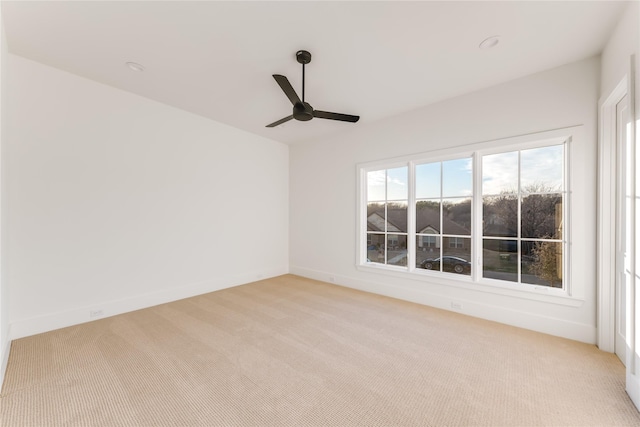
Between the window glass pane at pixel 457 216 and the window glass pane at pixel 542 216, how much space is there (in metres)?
0.58

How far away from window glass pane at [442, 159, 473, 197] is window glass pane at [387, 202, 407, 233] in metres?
0.67

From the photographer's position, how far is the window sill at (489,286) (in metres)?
2.70

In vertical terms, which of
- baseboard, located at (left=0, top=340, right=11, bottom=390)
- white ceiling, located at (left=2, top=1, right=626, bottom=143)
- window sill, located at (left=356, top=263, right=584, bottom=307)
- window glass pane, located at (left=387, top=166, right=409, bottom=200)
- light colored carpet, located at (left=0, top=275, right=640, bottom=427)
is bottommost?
light colored carpet, located at (left=0, top=275, right=640, bottom=427)

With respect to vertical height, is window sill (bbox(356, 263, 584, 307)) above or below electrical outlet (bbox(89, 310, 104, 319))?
above

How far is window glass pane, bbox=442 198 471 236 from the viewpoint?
341 centimetres

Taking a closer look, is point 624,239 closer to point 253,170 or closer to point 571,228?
point 571,228

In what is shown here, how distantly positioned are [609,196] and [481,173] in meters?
1.15

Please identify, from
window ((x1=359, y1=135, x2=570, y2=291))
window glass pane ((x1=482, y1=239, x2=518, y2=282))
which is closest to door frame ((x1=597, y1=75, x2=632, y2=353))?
window ((x1=359, y1=135, x2=570, y2=291))

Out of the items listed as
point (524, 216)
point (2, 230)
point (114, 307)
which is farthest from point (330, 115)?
point (114, 307)

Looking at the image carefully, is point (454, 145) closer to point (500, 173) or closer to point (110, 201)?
point (500, 173)

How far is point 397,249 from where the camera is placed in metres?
4.12

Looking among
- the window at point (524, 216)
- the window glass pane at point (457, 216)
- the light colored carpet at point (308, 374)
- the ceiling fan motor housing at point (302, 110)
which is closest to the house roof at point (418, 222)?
the window glass pane at point (457, 216)

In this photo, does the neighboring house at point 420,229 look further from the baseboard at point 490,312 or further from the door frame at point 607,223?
the door frame at point 607,223

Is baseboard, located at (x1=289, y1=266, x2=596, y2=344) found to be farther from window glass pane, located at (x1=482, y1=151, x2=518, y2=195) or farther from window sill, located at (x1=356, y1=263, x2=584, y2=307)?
window glass pane, located at (x1=482, y1=151, x2=518, y2=195)
